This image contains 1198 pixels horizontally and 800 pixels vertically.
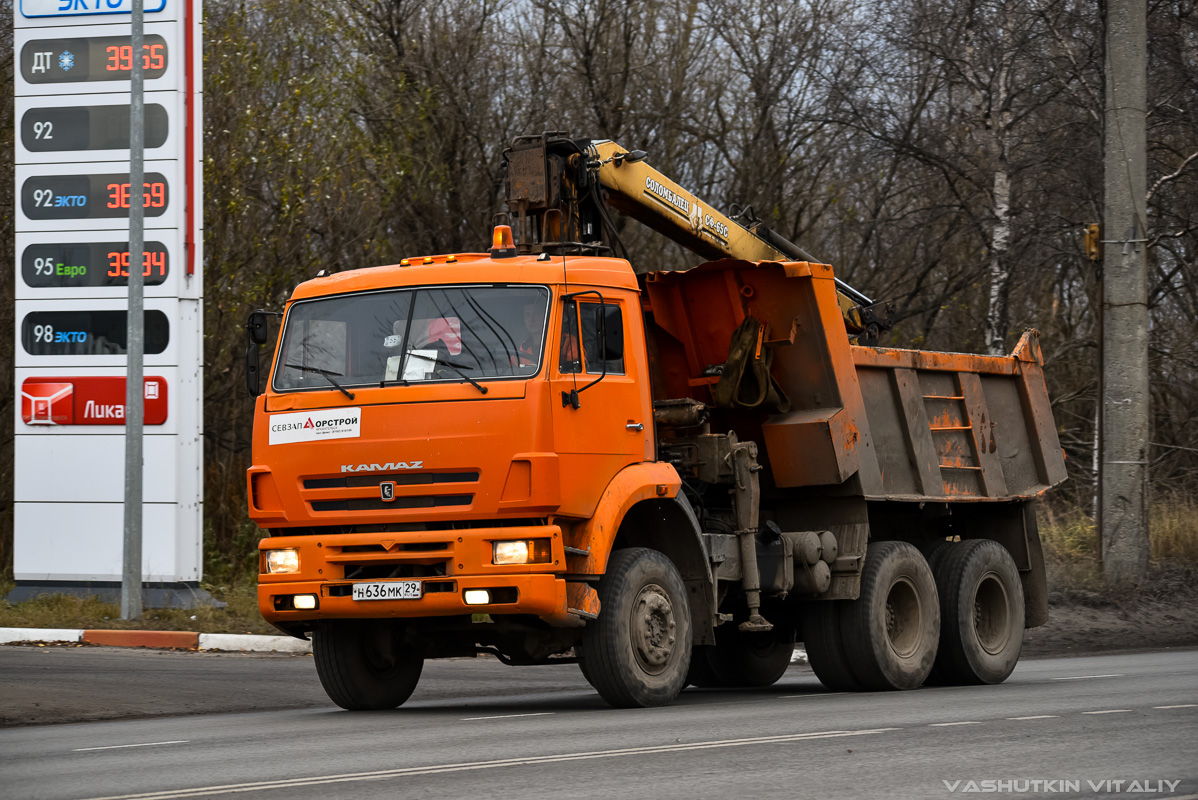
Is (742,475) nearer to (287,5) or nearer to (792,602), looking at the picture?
(792,602)

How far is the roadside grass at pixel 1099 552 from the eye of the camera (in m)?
19.0

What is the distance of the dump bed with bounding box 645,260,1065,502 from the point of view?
12.0m

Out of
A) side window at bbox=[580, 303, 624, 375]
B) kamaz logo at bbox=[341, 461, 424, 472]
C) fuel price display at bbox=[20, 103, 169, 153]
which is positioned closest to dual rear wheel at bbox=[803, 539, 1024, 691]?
side window at bbox=[580, 303, 624, 375]

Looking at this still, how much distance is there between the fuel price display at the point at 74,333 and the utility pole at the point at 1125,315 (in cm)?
1147

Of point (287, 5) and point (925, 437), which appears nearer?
point (925, 437)

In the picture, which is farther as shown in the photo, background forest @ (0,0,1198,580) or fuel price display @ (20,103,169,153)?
background forest @ (0,0,1198,580)

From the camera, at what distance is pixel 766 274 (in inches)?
478

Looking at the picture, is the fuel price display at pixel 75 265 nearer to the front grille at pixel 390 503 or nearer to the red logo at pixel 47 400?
the red logo at pixel 47 400

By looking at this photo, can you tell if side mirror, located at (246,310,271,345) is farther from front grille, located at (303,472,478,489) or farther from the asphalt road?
the asphalt road

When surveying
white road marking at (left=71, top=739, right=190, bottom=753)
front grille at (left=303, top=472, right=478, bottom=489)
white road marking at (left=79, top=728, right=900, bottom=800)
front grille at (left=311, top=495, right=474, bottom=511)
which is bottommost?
white road marking at (left=71, top=739, right=190, bottom=753)

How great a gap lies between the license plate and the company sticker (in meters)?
0.94

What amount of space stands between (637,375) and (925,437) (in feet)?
11.1

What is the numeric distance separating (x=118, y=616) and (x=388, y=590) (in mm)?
8057

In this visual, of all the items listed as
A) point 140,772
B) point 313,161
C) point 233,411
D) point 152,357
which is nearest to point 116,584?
point 152,357
